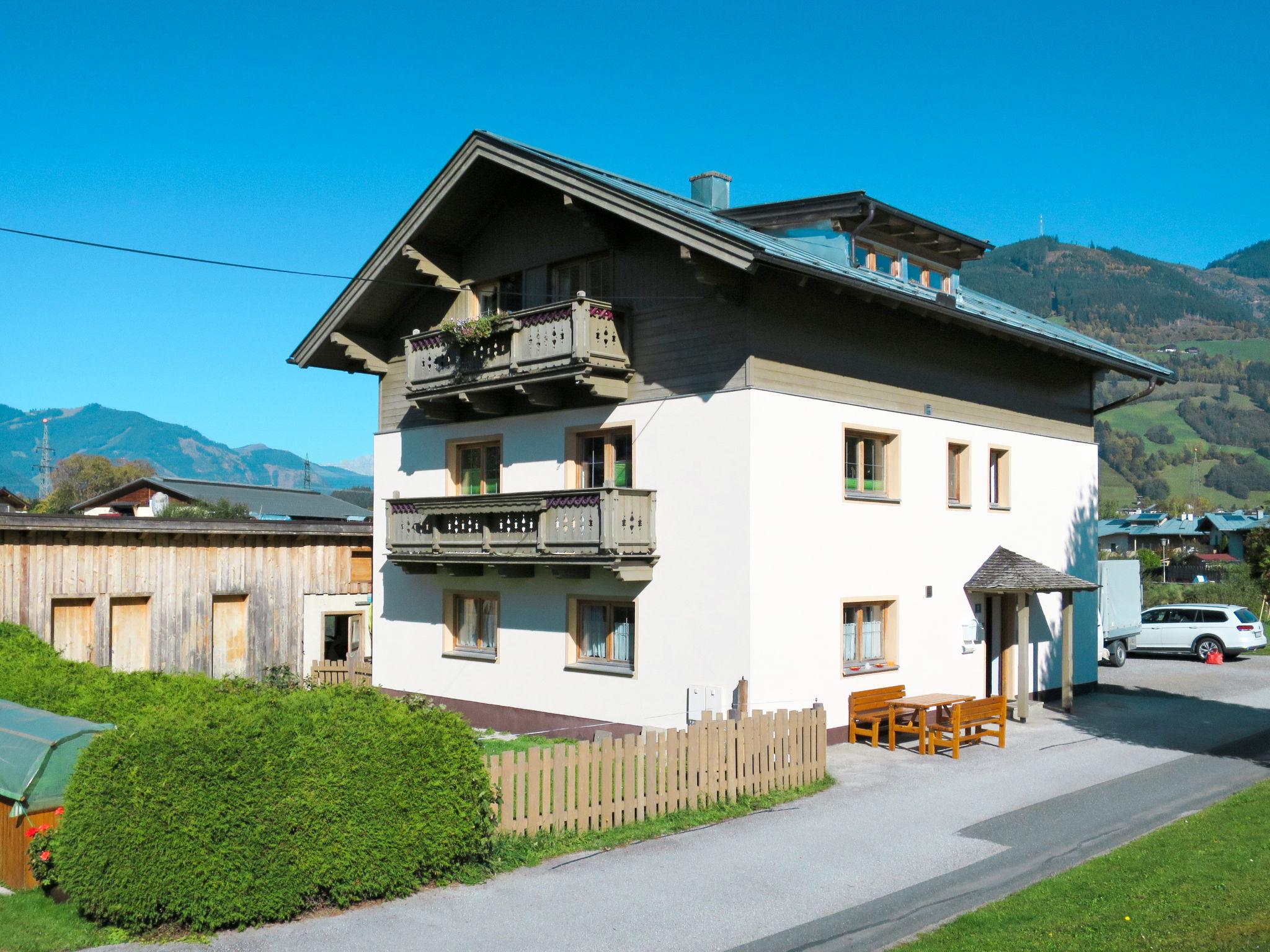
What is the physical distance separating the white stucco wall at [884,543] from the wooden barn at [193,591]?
1095 cm

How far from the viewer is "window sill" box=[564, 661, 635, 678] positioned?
1997cm

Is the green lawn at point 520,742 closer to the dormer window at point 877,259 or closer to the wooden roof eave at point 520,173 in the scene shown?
the wooden roof eave at point 520,173

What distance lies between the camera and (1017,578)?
21922 mm

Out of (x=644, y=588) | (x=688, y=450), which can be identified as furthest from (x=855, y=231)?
(x=644, y=588)

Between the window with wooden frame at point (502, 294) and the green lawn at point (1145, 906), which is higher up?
the window with wooden frame at point (502, 294)

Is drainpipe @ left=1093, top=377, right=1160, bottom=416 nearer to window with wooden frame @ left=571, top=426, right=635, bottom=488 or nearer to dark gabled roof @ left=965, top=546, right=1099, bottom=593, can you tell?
dark gabled roof @ left=965, top=546, right=1099, bottom=593

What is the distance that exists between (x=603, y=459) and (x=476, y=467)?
3895mm

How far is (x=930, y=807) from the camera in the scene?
14.6m

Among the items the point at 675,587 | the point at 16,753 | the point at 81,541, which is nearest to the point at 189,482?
the point at 81,541

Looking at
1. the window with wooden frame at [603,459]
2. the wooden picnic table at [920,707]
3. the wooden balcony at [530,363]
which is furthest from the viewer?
the window with wooden frame at [603,459]

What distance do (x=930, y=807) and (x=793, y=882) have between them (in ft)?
12.8

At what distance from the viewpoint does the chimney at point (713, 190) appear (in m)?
25.0

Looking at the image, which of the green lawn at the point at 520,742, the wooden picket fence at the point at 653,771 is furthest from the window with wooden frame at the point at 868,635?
the green lawn at the point at 520,742

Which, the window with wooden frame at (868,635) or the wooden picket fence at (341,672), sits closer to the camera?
the window with wooden frame at (868,635)
